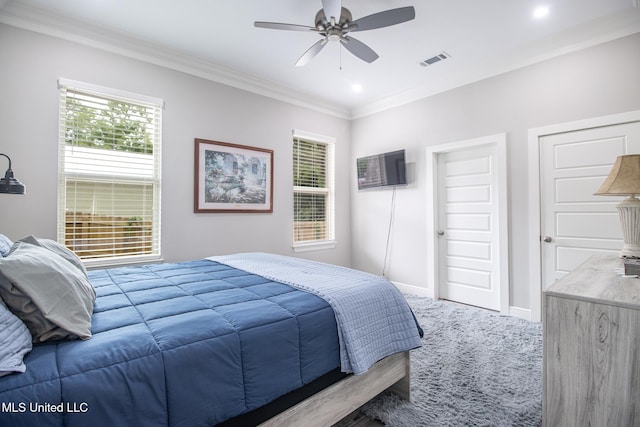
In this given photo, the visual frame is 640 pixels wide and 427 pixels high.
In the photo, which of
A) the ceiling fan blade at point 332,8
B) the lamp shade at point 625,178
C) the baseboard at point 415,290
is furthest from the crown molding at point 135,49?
the lamp shade at point 625,178

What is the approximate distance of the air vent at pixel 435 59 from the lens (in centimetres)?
328

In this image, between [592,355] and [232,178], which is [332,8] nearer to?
[232,178]

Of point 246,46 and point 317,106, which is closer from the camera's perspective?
point 246,46

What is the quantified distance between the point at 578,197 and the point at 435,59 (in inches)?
79.4

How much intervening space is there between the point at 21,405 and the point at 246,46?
3222 millimetres

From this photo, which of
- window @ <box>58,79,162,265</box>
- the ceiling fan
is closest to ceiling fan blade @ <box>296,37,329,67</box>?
the ceiling fan

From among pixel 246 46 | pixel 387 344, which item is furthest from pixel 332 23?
pixel 387 344

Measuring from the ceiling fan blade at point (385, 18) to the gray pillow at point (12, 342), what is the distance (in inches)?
97.6

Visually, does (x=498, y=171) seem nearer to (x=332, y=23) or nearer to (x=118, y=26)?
(x=332, y=23)

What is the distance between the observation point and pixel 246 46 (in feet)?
10.3

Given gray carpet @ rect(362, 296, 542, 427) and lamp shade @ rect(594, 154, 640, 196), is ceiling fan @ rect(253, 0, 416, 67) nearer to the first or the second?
lamp shade @ rect(594, 154, 640, 196)

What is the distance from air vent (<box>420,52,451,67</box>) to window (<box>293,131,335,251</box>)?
1.76 metres

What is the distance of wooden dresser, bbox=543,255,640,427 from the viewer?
3.72 feet

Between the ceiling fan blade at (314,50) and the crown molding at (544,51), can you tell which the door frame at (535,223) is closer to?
the crown molding at (544,51)
